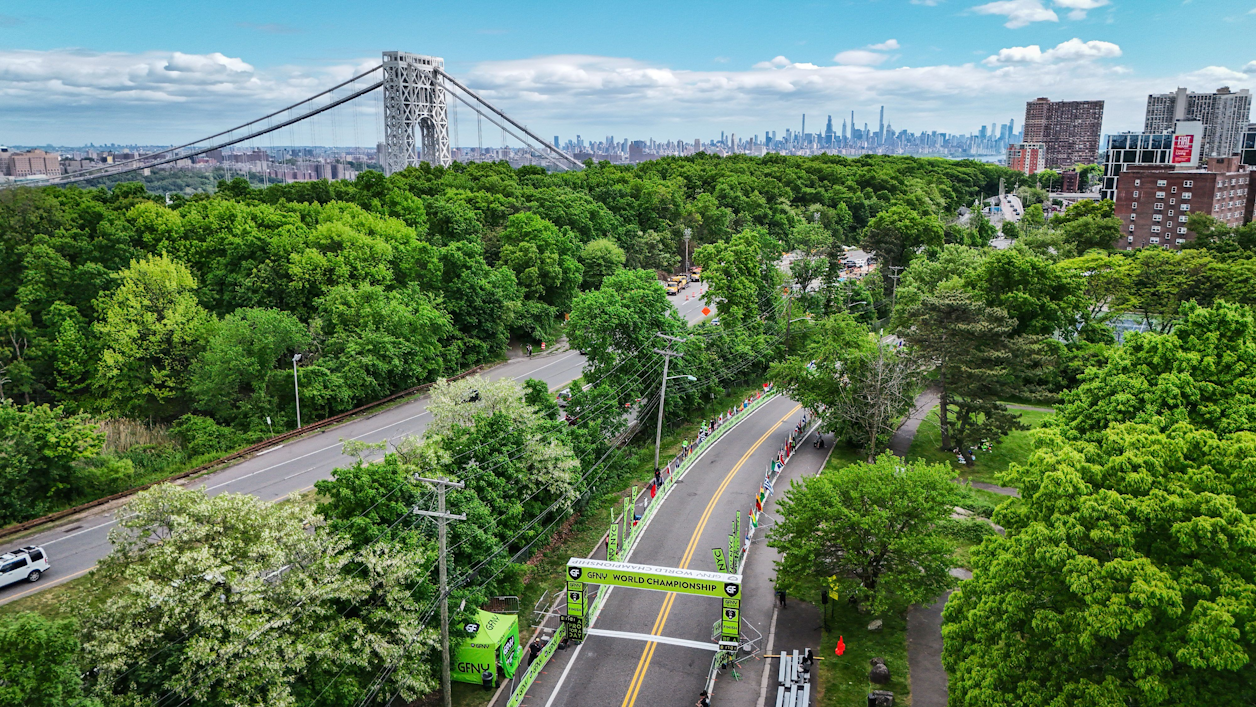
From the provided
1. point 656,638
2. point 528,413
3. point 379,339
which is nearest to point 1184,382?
point 656,638

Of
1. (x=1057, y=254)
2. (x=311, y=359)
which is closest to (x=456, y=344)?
(x=311, y=359)

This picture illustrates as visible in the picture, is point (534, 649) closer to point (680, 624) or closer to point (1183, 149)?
point (680, 624)

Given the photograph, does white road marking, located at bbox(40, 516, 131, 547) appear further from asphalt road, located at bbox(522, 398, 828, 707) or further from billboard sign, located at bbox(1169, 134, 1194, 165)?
billboard sign, located at bbox(1169, 134, 1194, 165)

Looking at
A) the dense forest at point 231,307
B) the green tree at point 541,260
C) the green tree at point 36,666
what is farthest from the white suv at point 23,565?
the green tree at point 541,260

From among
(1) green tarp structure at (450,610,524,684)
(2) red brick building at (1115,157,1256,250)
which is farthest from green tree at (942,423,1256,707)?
(2) red brick building at (1115,157,1256,250)

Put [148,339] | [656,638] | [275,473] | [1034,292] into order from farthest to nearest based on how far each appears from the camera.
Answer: [1034,292] → [148,339] → [275,473] → [656,638]
